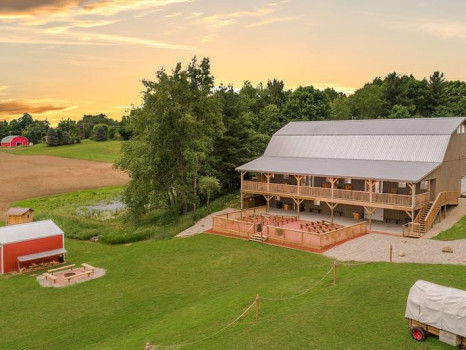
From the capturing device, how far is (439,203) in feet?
104

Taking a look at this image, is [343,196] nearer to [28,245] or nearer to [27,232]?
[28,245]

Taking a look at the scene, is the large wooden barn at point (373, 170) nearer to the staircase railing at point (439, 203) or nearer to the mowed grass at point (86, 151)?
the staircase railing at point (439, 203)

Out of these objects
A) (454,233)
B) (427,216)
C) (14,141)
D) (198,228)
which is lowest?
(198,228)

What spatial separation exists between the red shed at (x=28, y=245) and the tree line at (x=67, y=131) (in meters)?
81.3

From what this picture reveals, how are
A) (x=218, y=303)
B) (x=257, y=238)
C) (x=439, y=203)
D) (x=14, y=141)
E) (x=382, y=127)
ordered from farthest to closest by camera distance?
(x=14, y=141) < (x=382, y=127) < (x=439, y=203) < (x=257, y=238) < (x=218, y=303)

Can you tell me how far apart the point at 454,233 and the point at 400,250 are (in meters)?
5.73

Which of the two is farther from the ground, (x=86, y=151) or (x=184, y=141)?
(x=184, y=141)

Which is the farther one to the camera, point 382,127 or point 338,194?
point 382,127

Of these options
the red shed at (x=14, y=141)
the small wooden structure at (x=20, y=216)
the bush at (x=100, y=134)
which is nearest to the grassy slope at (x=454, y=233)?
the small wooden structure at (x=20, y=216)

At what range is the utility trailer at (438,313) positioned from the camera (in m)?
12.4

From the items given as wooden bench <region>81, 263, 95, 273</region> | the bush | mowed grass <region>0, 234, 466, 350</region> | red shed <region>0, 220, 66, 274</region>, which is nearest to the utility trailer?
mowed grass <region>0, 234, 466, 350</region>

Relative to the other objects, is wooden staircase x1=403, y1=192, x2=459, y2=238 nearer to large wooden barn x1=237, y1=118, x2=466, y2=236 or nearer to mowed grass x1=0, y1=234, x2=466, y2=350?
large wooden barn x1=237, y1=118, x2=466, y2=236

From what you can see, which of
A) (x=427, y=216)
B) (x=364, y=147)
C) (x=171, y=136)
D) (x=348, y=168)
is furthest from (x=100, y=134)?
(x=427, y=216)

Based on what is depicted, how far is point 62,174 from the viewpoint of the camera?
7688cm
